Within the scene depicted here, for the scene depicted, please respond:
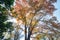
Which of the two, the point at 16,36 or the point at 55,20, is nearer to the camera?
the point at 55,20

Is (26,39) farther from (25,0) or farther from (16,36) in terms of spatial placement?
(16,36)

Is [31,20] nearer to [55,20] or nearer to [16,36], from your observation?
[55,20]

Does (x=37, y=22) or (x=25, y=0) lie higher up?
(x=25, y=0)

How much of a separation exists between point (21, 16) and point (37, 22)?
1.98 m

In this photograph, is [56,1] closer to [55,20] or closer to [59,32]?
[55,20]

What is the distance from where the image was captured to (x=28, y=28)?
70.2 feet

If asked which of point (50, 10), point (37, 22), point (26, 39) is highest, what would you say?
point (50, 10)

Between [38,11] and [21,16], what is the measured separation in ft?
6.71

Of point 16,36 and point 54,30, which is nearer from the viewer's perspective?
point 54,30

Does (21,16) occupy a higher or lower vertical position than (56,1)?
lower

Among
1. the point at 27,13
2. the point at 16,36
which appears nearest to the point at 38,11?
the point at 27,13

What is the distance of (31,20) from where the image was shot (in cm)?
2156

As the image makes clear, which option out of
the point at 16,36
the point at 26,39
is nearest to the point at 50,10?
the point at 26,39

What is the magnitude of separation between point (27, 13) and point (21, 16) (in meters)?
0.78
